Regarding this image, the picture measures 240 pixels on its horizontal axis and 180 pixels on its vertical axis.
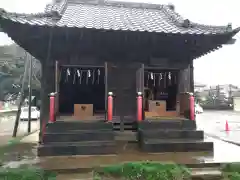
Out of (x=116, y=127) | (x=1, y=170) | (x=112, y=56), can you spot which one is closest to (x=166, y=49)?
(x=112, y=56)

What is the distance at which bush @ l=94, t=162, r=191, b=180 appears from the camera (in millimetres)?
5664

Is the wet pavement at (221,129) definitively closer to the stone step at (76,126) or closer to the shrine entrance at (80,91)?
the stone step at (76,126)

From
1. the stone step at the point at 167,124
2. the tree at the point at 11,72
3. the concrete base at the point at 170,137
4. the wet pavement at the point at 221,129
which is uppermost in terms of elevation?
the tree at the point at 11,72

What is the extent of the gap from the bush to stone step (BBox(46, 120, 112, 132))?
231 centimetres

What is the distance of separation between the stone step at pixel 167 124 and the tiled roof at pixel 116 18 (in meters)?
3.14

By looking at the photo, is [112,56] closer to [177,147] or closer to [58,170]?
[177,147]

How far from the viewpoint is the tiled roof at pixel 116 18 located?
26.0 feet

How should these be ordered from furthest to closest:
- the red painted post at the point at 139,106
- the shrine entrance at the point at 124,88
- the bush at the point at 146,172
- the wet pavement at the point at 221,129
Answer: the wet pavement at the point at 221,129 → the shrine entrance at the point at 124,88 → the red painted post at the point at 139,106 → the bush at the point at 146,172

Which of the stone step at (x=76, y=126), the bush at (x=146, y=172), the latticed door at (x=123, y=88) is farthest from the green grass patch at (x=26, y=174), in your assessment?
the latticed door at (x=123, y=88)

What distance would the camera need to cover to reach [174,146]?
806cm

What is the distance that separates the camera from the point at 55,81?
28.1 feet

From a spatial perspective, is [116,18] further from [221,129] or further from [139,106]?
[221,129]

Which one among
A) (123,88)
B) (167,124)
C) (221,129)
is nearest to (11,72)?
(123,88)

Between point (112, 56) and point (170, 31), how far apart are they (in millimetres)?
2355
